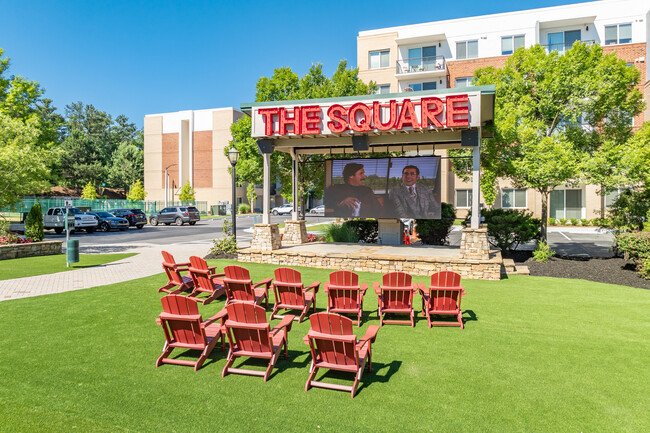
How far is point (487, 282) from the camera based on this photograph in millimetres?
11703

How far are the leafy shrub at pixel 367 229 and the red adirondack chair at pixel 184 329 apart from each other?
13274 mm

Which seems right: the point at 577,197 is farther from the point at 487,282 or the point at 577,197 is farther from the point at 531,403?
the point at 531,403

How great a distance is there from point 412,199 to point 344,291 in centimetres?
888

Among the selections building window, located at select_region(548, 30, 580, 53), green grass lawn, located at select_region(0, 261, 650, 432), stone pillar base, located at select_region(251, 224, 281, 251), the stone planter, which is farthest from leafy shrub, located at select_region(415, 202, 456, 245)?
building window, located at select_region(548, 30, 580, 53)

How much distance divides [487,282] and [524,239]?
562 centimetres

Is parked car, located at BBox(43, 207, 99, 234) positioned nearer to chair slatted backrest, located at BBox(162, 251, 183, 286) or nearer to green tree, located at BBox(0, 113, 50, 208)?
green tree, located at BBox(0, 113, 50, 208)

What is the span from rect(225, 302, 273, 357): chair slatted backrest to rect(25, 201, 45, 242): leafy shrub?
54.5ft

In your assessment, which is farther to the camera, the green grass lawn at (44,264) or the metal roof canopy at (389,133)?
the green grass lawn at (44,264)

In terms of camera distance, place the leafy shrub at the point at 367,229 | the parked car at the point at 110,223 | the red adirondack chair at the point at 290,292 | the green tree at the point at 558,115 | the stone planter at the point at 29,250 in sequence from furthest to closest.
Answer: the parked car at the point at 110,223 → the leafy shrub at the point at 367,229 → the stone planter at the point at 29,250 → the green tree at the point at 558,115 → the red adirondack chair at the point at 290,292

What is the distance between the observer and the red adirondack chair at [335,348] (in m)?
4.97

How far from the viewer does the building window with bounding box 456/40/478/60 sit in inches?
1469

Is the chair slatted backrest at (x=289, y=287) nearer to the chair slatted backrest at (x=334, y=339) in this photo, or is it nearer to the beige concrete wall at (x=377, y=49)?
the chair slatted backrest at (x=334, y=339)

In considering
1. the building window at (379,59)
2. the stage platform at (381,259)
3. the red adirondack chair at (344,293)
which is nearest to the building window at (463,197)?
the building window at (379,59)

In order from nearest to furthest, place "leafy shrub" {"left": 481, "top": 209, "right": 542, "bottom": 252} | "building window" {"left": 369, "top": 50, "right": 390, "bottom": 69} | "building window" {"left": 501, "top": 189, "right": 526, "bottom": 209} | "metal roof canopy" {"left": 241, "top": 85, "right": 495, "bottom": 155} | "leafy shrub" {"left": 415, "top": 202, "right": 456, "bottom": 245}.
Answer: "metal roof canopy" {"left": 241, "top": 85, "right": 495, "bottom": 155} < "leafy shrub" {"left": 481, "top": 209, "right": 542, "bottom": 252} < "leafy shrub" {"left": 415, "top": 202, "right": 456, "bottom": 245} < "building window" {"left": 501, "top": 189, "right": 526, "bottom": 209} < "building window" {"left": 369, "top": 50, "right": 390, "bottom": 69}
